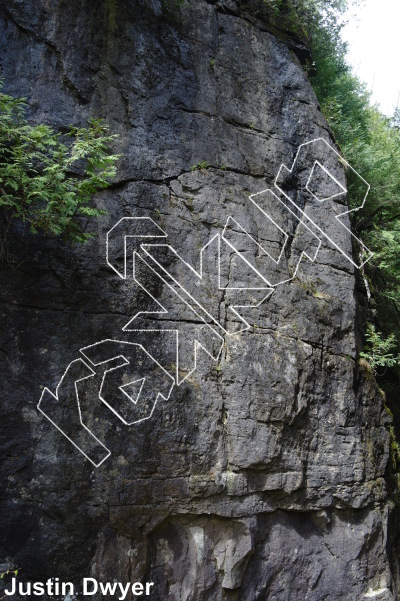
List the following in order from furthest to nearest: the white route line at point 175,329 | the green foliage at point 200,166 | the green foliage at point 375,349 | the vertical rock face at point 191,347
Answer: the green foliage at point 375,349 → the green foliage at point 200,166 → the white route line at point 175,329 → the vertical rock face at point 191,347

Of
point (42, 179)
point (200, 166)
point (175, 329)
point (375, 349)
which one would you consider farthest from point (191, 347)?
point (375, 349)

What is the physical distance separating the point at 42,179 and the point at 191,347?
2142 millimetres

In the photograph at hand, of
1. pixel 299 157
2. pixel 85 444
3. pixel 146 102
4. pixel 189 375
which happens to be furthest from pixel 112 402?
pixel 299 157

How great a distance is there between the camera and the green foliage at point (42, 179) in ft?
15.5

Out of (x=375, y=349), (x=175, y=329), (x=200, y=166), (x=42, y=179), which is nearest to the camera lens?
(x=42, y=179)

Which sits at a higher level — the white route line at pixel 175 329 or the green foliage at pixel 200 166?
the green foliage at pixel 200 166

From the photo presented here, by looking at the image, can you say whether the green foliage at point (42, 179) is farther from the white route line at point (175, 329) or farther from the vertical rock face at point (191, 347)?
the white route line at point (175, 329)

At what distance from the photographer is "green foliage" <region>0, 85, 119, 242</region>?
186 inches

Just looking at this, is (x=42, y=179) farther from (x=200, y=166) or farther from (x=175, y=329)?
(x=200, y=166)

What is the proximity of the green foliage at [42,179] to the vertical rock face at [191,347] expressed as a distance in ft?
1.06

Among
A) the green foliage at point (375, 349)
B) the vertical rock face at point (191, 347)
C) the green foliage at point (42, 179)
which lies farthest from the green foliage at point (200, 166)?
the green foliage at point (375, 349)

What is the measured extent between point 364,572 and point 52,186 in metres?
5.03

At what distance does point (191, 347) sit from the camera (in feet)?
18.9

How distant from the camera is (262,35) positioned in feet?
23.5
